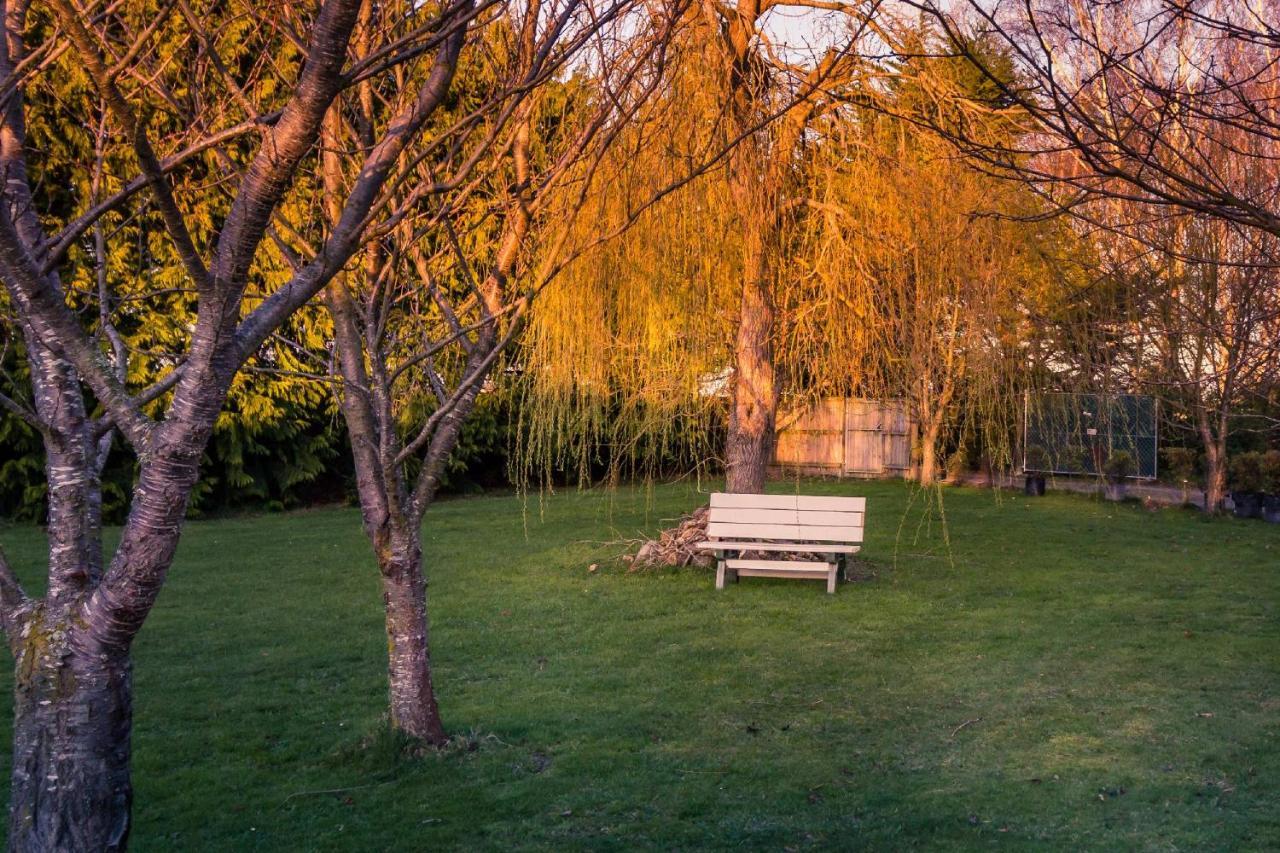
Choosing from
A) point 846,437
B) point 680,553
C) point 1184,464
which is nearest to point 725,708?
point 680,553

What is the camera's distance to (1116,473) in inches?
645

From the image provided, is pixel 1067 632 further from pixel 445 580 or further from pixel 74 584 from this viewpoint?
pixel 74 584

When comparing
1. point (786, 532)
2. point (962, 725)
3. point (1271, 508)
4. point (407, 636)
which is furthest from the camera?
point (1271, 508)

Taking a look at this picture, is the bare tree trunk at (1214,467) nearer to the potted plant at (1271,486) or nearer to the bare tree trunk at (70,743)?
the potted plant at (1271,486)

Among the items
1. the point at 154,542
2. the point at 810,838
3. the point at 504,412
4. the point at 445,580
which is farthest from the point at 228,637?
the point at 504,412

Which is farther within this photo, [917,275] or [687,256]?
[687,256]

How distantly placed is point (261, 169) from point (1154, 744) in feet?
14.9

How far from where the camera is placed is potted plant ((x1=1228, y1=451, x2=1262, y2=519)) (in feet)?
47.3

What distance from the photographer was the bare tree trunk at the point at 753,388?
814 centimetres

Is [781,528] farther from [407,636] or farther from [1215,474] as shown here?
[1215,474]

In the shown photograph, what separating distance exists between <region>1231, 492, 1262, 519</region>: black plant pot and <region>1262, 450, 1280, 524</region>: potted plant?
0.30 ft

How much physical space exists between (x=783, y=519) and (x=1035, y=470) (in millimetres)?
10572

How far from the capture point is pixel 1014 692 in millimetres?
6066

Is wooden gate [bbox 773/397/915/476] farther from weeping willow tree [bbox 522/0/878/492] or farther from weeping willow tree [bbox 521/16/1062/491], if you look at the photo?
weeping willow tree [bbox 522/0/878/492]
